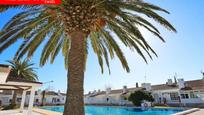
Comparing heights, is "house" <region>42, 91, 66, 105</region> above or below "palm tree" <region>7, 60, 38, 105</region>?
below

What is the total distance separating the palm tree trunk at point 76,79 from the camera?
20.1ft

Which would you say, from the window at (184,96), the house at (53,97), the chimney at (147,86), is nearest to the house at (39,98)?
the house at (53,97)

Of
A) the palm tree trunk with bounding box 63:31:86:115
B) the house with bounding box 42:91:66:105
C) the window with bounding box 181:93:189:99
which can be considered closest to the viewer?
the palm tree trunk with bounding box 63:31:86:115

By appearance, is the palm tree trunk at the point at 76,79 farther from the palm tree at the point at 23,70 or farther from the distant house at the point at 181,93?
the distant house at the point at 181,93

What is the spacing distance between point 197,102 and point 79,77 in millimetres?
32054

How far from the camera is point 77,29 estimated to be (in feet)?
23.5

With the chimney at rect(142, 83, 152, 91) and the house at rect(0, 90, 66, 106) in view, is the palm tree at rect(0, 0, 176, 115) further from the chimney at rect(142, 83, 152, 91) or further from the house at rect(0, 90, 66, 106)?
the house at rect(0, 90, 66, 106)

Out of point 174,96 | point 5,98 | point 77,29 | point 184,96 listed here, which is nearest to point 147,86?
point 174,96

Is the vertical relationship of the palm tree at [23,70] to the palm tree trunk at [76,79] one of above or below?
above

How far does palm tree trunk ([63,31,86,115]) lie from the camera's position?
6.14 m

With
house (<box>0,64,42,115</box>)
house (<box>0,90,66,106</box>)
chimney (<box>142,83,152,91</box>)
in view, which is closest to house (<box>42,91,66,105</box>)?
house (<box>0,90,66,106</box>)

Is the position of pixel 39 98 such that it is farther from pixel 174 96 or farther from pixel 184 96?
pixel 184 96

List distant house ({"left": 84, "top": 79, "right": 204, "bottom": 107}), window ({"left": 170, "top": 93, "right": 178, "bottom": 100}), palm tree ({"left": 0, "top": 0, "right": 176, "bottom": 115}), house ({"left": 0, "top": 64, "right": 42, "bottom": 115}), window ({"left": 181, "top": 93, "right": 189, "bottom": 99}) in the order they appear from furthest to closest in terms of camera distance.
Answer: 1. window ({"left": 170, "top": 93, "right": 178, "bottom": 100})
2. window ({"left": 181, "top": 93, "right": 189, "bottom": 99})
3. distant house ({"left": 84, "top": 79, "right": 204, "bottom": 107})
4. house ({"left": 0, "top": 64, "right": 42, "bottom": 115})
5. palm tree ({"left": 0, "top": 0, "right": 176, "bottom": 115})

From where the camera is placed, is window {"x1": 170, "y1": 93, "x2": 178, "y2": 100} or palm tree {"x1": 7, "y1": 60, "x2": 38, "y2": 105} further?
window {"x1": 170, "y1": 93, "x2": 178, "y2": 100}
